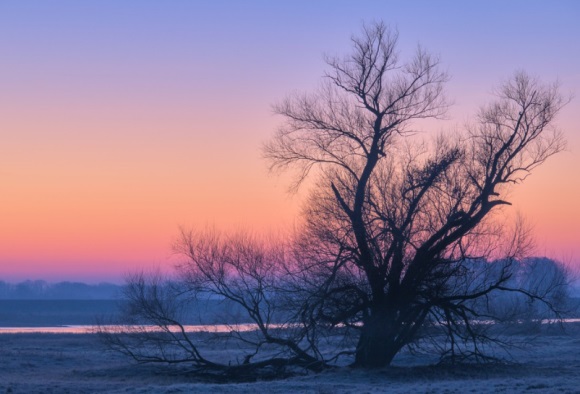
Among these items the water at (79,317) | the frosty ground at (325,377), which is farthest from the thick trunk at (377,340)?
the water at (79,317)

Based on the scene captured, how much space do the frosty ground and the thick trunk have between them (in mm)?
899

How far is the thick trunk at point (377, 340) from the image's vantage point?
2992cm

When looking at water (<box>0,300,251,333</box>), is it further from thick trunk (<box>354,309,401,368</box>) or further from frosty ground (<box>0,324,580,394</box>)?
thick trunk (<box>354,309,401,368</box>)

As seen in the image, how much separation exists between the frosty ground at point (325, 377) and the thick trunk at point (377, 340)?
899 mm

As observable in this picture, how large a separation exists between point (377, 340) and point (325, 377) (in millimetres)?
2890

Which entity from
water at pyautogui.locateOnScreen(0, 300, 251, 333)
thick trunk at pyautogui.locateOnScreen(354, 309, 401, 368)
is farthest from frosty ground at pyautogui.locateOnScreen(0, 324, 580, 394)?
water at pyautogui.locateOnScreen(0, 300, 251, 333)

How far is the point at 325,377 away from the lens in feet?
93.1

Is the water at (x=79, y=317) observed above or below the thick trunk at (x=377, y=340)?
above

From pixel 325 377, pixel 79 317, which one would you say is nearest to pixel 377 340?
pixel 325 377

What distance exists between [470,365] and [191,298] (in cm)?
1163

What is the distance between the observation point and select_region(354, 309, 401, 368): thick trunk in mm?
29922

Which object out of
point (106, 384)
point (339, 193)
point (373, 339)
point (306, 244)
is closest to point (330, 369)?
point (373, 339)

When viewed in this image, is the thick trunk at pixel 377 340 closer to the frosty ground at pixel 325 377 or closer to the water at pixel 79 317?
the frosty ground at pixel 325 377

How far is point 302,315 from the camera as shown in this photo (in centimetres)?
2919
